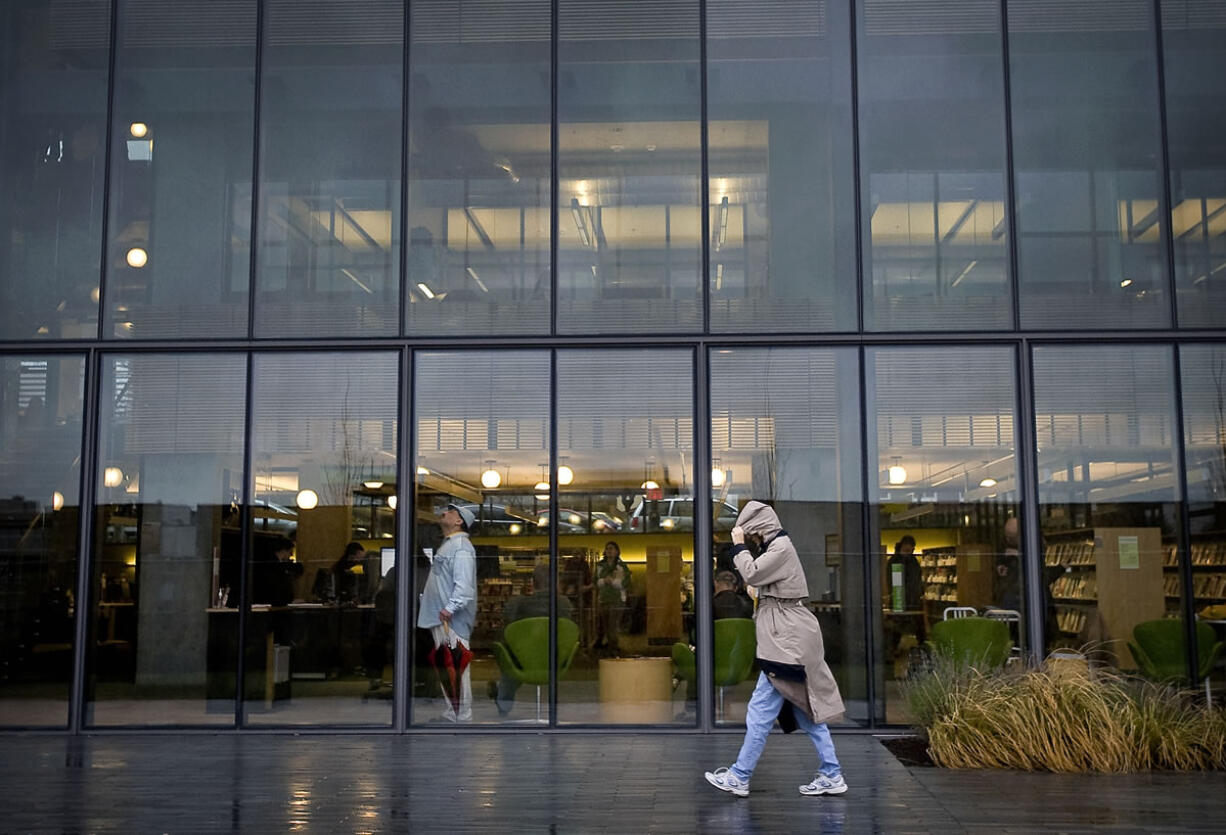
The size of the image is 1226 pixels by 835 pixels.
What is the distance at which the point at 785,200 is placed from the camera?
39.2ft

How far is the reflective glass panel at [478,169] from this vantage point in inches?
470

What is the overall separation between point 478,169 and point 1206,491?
7.13 meters

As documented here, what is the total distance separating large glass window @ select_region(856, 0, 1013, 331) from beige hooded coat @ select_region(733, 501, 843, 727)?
162 inches

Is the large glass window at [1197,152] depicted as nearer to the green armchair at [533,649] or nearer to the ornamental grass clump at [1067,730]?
the ornamental grass clump at [1067,730]

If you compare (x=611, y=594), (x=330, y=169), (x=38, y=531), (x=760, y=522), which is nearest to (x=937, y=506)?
(x=611, y=594)

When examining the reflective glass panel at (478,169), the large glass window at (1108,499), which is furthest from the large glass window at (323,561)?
the large glass window at (1108,499)

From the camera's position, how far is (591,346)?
11883mm

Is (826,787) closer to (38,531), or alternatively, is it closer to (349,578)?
(349,578)

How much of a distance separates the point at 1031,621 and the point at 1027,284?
3006 millimetres

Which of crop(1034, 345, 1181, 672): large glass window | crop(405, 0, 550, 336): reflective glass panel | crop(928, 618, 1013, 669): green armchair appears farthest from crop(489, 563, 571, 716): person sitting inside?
crop(1034, 345, 1181, 672): large glass window

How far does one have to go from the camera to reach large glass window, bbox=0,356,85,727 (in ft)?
38.5

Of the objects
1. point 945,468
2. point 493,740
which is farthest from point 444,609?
point 945,468

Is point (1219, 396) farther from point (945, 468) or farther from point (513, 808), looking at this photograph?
point (513, 808)

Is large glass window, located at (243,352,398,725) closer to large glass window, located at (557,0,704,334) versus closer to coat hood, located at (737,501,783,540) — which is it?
large glass window, located at (557,0,704,334)
